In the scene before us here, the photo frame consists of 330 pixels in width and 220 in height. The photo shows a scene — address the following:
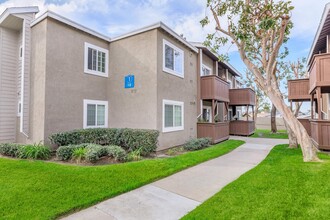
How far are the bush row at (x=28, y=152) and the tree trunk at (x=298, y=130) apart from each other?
9.63 m

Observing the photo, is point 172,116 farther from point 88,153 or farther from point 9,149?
point 9,149

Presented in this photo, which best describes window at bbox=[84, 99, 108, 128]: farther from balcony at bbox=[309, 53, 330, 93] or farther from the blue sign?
balcony at bbox=[309, 53, 330, 93]

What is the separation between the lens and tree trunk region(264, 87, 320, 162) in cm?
701

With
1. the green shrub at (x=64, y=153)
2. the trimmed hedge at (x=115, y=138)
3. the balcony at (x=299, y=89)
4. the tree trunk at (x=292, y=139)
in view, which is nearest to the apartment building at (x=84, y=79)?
the trimmed hedge at (x=115, y=138)

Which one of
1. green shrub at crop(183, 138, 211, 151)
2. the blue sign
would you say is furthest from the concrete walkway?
the blue sign

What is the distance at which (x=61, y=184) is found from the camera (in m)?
4.70

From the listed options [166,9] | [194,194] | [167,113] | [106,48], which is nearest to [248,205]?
[194,194]

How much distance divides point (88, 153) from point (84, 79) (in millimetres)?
4718

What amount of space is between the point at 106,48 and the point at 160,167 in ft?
26.6

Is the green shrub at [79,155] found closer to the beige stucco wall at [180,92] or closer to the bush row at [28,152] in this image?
the bush row at [28,152]

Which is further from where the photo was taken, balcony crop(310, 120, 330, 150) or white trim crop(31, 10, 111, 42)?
balcony crop(310, 120, 330, 150)

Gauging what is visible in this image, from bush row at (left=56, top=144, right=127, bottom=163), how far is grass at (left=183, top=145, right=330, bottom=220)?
410 cm

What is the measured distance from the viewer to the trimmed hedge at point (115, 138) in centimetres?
806

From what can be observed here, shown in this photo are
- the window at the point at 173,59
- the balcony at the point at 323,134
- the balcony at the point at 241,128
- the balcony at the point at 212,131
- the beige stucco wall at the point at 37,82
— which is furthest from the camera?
the balcony at the point at 241,128
